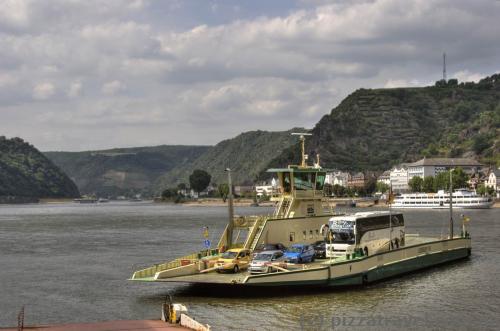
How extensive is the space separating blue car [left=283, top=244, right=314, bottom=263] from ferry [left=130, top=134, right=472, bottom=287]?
6.7 inches

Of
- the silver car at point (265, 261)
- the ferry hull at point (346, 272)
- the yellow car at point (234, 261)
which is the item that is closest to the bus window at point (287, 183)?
the ferry hull at point (346, 272)

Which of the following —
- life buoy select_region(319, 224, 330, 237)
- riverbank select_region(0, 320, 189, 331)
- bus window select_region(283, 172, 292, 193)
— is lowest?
riverbank select_region(0, 320, 189, 331)

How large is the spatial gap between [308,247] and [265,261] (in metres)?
5.71

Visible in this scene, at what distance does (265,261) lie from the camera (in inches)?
1890

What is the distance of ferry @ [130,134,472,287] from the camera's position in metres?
47.1

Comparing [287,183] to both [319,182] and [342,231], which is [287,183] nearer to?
[319,182]

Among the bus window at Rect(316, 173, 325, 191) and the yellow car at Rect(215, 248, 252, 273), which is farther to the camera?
the bus window at Rect(316, 173, 325, 191)

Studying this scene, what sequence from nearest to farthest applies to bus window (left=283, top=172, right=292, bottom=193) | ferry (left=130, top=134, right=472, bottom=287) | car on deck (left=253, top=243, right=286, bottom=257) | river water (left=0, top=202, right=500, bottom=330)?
river water (left=0, top=202, right=500, bottom=330) < ferry (left=130, top=134, right=472, bottom=287) < car on deck (left=253, top=243, right=286, bottom=257) < bus window (left=283, top=172, right=292, bottom=193)

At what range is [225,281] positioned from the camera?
1797 inches

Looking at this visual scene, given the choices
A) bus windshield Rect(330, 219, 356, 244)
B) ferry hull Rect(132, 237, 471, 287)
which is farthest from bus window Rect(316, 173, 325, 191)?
ferry hull Rect(132, 237, 471, 287)

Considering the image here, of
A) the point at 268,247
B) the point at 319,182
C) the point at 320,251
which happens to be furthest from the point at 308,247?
the point at 319,182

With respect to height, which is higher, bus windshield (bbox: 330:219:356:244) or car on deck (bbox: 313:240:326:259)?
bus windshield (bbox: 330:219:356:244)

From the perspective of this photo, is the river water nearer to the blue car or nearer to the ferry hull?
the ferry hull

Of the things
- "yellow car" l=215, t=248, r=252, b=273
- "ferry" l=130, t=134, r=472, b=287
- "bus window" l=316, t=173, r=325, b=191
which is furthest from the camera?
"bus window" l=316, t=173, r=325, b=191
